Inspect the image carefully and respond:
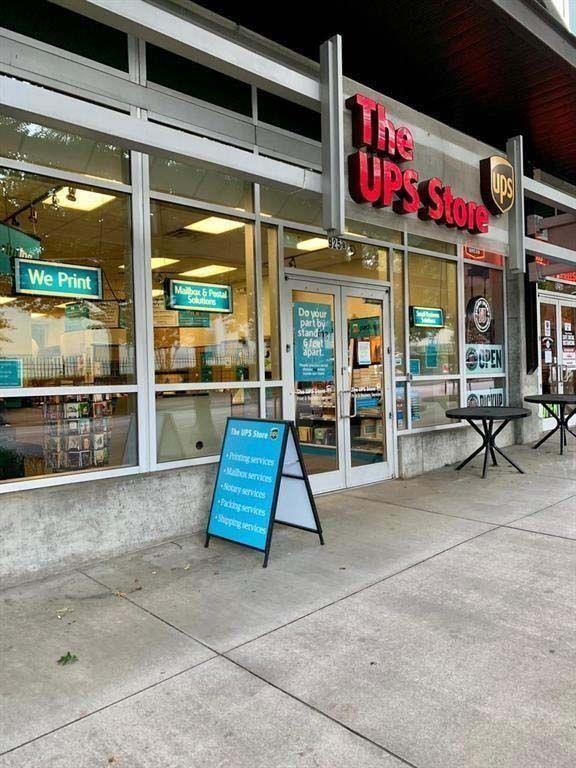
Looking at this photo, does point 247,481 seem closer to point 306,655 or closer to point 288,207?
point 306,655

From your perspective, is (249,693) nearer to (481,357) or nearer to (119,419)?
(119,419)

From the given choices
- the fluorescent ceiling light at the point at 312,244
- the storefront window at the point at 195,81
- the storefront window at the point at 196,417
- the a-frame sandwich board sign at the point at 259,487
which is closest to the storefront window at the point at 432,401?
the fluorescent ceiling light at the point at 312,244

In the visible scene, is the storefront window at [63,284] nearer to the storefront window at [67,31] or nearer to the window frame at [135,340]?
the window frame at [135,340]

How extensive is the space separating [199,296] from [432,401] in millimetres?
3756

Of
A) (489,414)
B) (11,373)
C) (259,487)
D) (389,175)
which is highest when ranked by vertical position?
(389,175)

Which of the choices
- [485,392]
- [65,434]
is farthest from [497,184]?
[65,434]

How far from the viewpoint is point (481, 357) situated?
331 inches

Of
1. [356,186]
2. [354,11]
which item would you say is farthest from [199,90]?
[356,186]

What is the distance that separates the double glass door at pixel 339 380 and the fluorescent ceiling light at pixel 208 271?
2.57ft

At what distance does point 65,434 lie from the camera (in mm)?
4398

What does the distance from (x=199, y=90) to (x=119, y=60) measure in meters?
0.81

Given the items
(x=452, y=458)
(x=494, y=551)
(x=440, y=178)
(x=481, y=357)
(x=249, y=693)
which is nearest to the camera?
(x=249, y=693)

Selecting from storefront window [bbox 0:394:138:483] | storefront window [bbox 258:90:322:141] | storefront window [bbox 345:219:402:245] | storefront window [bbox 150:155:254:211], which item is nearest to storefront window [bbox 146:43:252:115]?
storefront window [bbox 258:90:322:141]

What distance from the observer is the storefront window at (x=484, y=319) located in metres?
8.20
